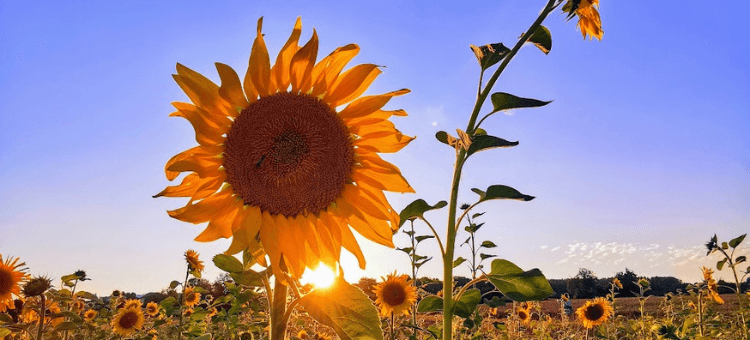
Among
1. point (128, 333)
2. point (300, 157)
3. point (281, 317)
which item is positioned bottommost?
point (128, 333)

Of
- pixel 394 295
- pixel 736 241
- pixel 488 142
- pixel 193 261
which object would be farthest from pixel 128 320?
pixel 736 241

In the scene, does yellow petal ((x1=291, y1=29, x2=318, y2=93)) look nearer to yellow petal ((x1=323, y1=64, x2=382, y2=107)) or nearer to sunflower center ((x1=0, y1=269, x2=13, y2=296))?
yellow petal ((x1=323, y1=64, x2=382, y2=107))

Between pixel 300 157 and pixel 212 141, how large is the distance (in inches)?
11.2

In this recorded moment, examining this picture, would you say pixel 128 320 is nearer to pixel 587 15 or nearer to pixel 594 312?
pixel 594 312

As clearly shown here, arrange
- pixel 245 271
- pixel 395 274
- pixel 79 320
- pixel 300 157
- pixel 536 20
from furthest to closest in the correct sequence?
pixel 395 274
pixel 79 320
pixel 536 20
pixel 300 157
pixel 245 271

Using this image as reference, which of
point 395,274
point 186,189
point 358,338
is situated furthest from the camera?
point 395,274

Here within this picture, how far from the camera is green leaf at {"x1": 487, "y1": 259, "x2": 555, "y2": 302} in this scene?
71.5 inches

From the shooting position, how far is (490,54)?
1978 millimetres

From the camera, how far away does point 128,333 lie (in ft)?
22.2

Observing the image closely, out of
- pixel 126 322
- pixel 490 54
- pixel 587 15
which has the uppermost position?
pixel 587 15

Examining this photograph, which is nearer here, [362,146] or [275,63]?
[275,63]

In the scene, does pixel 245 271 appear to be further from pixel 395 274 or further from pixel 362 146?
pixel 395 274

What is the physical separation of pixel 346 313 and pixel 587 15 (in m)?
1.86

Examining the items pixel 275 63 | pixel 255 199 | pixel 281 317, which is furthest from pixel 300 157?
pixel 281 317
